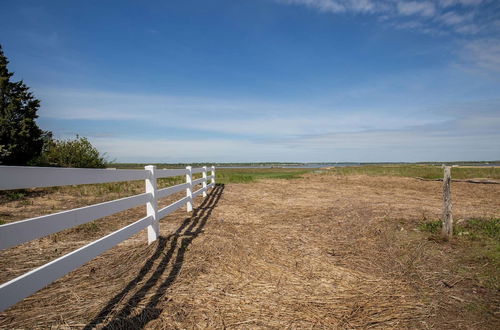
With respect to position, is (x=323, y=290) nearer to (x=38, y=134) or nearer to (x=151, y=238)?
(x=151, y=238)

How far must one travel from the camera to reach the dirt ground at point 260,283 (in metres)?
2.95

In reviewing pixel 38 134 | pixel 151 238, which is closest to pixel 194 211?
pixel 151 238

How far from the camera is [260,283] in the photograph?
3.83 m

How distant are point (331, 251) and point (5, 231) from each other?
4747 mm

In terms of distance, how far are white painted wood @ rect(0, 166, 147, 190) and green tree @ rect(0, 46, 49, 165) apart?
20245 millimetres

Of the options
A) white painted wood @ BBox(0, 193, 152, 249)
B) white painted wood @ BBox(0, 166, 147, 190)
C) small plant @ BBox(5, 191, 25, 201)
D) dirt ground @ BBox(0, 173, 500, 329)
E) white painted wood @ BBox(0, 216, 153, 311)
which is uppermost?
white painted wood @ BBox(0, 166, 147, 190)

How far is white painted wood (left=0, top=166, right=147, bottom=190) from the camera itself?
217cm

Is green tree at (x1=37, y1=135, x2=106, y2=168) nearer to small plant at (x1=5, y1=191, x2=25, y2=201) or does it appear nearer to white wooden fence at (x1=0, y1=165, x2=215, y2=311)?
small plant at (x1=5, y1=191, x2=25, y2=201)

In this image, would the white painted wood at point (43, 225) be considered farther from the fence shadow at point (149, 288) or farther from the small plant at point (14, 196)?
the small plant at point (14, 196)

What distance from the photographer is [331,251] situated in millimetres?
5285

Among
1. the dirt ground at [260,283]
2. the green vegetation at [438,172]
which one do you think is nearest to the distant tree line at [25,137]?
the dirt ground at [260,283]

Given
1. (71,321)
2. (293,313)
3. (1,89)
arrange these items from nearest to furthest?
(71,321) → (293,313) → (1,89)

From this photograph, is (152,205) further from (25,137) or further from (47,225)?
(25,137)

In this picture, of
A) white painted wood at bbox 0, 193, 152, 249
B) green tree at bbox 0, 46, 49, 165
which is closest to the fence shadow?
white painted wood at bbox 0, 193, 152, 249
